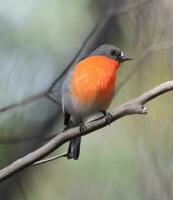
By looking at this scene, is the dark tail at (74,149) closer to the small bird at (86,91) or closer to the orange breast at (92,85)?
the small bird at (86,91)

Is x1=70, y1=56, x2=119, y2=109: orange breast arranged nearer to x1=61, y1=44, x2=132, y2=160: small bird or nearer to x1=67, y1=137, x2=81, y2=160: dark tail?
x1=61, y1=44, x2=132, y2=160: small bird

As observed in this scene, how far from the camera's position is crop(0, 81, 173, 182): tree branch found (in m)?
1.90

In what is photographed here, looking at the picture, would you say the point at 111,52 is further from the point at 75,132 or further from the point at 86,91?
the point at 75,132

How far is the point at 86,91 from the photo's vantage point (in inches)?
105

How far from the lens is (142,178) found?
2.64 metres

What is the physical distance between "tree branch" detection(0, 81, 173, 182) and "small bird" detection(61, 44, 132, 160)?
22.4 inches

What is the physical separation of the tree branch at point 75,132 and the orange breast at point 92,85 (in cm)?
61

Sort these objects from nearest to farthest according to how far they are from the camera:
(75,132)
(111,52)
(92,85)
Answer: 1. (75,132)
2. (92,85)
3. (111,52)

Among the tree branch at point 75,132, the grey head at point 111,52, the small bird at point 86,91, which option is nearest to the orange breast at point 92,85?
the small bird at point 86,91

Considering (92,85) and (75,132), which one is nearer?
(75,132)

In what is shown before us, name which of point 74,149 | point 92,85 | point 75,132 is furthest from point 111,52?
point 75,132

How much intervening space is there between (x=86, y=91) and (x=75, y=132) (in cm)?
62

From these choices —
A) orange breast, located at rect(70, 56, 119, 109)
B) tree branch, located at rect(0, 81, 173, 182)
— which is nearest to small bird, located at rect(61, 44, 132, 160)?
orange breast, located at rect(70, 56, 119, 109)

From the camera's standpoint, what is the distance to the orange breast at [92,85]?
2656 mm
